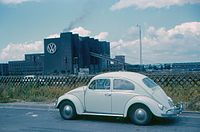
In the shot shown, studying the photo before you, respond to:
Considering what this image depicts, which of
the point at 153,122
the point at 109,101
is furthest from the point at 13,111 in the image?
the point at 153,122

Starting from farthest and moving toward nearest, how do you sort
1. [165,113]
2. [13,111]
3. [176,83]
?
[176,83], [13,111], [165,113]

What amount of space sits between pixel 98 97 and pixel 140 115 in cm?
160

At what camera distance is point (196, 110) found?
12.5 m

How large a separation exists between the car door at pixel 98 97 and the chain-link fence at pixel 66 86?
3799mm

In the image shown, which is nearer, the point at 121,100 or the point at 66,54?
the point at 121,100

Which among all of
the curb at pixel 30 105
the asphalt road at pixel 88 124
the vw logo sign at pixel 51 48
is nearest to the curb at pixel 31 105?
the curb at pixel 30 105

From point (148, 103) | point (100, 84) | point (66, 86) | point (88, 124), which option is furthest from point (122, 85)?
→ point (66, 86)

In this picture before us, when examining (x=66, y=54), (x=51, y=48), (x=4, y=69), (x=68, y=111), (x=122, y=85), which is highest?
(x=51, y=48)

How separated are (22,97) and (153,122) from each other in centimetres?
1020

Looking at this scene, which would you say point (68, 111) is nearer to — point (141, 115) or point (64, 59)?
point (141, 115)

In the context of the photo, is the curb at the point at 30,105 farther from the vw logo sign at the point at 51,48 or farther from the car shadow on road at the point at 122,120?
the vw logo sign at the point at 51,48

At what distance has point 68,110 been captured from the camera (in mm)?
A: 11625

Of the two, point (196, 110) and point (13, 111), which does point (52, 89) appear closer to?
point (13, 111)

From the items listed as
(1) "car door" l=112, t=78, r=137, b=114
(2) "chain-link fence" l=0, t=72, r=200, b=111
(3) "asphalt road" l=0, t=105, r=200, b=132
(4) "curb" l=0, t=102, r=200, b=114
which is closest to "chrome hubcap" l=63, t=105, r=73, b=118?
(3) "asphalt road" l=0, t=105, r=200, b=132
